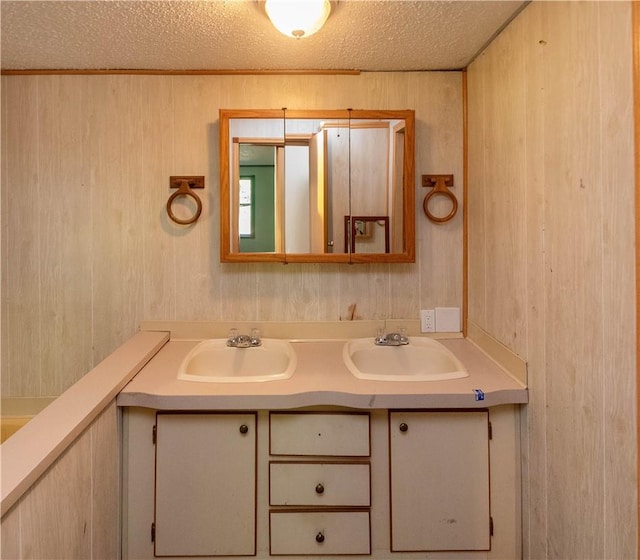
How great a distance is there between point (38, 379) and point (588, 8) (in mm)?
2393

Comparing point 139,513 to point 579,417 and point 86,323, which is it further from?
point 579,417

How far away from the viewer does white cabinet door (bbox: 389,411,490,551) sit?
4.11 ft

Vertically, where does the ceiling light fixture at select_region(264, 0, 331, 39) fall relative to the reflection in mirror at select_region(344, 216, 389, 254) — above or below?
above

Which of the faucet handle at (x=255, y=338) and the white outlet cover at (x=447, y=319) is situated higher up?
the white outlet cover at (x=447, y=319)

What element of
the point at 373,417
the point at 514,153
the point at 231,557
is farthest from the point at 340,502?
the point at 514,153

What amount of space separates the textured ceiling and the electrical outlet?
44.2 inches

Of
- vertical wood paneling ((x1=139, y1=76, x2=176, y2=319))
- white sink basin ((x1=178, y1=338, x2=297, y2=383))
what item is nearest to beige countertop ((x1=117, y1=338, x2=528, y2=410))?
white sink basin ((x1=178, y1=338, x2=297, y2=383))

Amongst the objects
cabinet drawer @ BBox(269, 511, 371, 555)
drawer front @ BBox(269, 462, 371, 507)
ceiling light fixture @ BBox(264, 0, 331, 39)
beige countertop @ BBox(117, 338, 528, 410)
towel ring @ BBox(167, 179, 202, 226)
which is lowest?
cabinet drawer @ BBox(269, 511, 371, 555)

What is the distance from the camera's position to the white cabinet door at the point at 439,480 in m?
1.25

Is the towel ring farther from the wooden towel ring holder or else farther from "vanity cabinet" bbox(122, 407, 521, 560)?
the wooden towel ring holder

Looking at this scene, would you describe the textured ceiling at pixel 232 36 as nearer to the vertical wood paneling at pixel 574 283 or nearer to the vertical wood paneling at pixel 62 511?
the vertical wood paneling at pixel 574 283

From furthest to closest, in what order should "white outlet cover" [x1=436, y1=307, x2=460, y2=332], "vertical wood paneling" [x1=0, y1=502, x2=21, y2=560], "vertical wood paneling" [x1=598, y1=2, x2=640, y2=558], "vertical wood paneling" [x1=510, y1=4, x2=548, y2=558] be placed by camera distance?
1. "white outlet cover" [x1=436, y1=307, x2=460, y2=332]
2. "vertical wood paneling" [x1=510, y1=4, x2=548, y2=558]
3. "vertical wood paneling" [x1=598, y1=2, x2=640, y2=558]
4. "vertical wood paneling" [x1=0, y1=502, x2=21, y2=560]

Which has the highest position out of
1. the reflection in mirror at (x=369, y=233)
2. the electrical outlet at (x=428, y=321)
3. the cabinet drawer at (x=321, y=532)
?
the reflection in mirror at (x=369, y=233)

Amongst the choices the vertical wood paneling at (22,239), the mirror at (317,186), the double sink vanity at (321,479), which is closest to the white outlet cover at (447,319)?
the mirror at (317,186)
